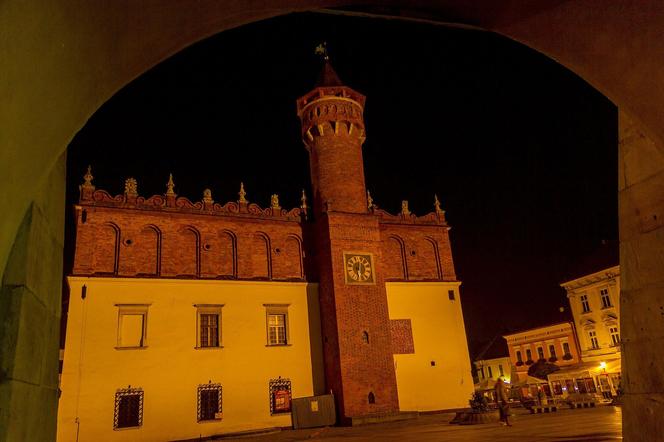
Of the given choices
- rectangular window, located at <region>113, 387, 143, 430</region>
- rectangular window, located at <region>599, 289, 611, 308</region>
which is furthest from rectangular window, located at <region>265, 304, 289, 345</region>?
rectangular window, located at <region>599, 289, 611, 308</region>

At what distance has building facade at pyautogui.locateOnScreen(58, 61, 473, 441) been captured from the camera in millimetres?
21328

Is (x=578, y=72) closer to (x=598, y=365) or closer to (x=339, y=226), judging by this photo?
(x=339, y=226)

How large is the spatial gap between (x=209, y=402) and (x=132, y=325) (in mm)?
4770

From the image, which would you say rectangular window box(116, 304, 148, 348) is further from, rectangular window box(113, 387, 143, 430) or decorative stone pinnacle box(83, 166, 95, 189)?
decorative stone pinnacle box(83, 166, 95, 189)

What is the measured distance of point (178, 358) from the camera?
22.3 meters

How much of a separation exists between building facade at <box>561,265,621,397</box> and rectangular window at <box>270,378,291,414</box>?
23.9 metres

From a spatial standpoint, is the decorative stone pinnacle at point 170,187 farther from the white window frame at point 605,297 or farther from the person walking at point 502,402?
the white window frame at point 605,297

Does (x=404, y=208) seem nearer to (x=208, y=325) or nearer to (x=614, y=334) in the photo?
(x=208, y=325)

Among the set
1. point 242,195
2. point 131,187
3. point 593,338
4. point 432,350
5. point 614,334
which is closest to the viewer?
point 131,187

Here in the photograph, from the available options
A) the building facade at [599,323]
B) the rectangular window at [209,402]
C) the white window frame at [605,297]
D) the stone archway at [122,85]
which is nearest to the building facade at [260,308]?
the rectangular window at [209,402]

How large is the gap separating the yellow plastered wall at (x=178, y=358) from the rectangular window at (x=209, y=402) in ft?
0.83

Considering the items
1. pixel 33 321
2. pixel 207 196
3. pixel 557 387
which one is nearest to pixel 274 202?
pixel 207 196

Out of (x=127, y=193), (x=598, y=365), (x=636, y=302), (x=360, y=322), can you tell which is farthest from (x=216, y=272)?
(x=598, y=365)

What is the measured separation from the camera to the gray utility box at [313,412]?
75.8 ft
